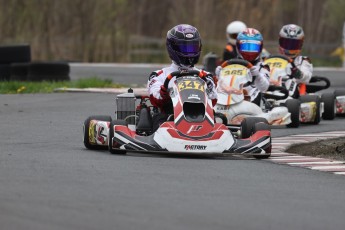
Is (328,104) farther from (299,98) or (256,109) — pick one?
(256,109)

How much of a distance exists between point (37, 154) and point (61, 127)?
3.66m

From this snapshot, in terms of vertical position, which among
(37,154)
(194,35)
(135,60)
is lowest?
(135,60)

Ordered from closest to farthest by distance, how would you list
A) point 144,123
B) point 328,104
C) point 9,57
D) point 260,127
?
1. point 260,127
2. point 144,123
3. point 328,104
4. point 9,57

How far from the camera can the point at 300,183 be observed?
9555 millimetres

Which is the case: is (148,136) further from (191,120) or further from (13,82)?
(13,82)

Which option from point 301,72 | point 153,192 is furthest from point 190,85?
point 301,72

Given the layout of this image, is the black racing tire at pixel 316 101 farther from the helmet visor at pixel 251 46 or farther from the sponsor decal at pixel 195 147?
the sponsor decal at pixel 195 147

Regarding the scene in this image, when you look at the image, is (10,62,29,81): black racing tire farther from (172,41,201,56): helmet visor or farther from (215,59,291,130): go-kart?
(172,41,201,56): helmet visor

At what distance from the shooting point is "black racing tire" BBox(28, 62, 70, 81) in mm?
23991

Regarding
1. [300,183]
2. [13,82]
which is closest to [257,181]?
[300,183]

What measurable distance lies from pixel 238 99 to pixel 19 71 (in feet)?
32.5

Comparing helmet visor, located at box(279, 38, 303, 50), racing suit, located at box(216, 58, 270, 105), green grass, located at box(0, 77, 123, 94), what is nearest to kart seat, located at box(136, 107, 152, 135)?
racing suit, located at box(216, 58, 270, 105)

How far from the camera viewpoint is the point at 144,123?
12.1m

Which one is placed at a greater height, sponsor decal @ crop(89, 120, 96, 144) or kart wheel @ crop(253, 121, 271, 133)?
kart wheel @ crop(253, 121, 271, 133)
